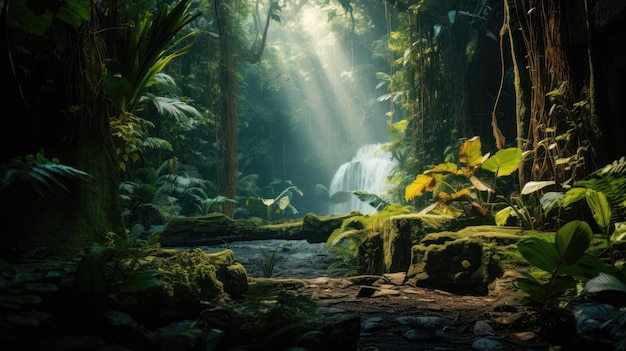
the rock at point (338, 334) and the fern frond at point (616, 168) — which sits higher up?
the fern frond at point (616, 168)

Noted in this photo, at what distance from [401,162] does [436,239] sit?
302 inches

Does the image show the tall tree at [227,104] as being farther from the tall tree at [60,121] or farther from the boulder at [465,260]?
the boulder at [465,260]

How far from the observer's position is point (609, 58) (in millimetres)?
2887

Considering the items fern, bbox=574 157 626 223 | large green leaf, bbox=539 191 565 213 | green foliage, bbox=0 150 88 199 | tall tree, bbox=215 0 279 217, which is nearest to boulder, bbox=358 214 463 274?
large green leaf, bbox=539 191 565 213

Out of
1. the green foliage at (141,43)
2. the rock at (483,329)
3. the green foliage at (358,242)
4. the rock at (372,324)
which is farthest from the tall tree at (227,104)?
the rock at (483,329)

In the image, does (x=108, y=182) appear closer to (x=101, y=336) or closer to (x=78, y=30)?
(x=78, y=30)

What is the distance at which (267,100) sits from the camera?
77.3 ft

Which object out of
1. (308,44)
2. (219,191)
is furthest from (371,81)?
(219,191)

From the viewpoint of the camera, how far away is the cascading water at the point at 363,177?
18.4m

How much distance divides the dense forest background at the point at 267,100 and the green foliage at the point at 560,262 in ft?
4.60

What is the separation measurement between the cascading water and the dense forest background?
79.8 inches

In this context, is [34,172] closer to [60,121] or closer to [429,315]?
[60,121]

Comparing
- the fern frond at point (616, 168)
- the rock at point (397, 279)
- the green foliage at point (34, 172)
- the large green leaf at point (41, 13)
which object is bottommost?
the rock at point (397, 279)

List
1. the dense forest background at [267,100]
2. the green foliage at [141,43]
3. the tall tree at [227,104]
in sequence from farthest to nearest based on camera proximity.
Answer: the tall tree at [227,104] → the green foliage at [141,43] → the dense forest background at [267,100]
